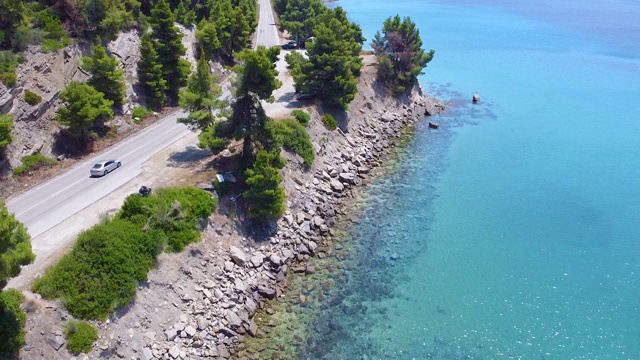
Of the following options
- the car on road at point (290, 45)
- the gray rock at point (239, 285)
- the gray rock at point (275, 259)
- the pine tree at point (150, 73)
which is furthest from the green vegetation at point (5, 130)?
the car on road at point (290, 45)

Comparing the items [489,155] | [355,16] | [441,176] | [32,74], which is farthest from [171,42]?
[355,16]

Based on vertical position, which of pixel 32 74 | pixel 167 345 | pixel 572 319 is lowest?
pixel 572 319

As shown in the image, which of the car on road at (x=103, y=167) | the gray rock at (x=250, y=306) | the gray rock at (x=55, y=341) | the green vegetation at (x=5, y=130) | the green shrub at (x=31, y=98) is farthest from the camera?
the green shrub at (x=31, y=98)

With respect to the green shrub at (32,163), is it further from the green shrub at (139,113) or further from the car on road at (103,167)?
the green shrub at (139,113)

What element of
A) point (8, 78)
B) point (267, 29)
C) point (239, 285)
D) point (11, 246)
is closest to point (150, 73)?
point (8, 78)

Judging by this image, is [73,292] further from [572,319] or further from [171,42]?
[171,42]

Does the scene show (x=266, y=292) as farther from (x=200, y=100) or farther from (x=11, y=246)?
(x=200, y=100)

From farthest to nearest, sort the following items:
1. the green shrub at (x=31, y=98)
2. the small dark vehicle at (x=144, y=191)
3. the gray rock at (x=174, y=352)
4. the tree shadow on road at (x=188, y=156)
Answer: the green shrub at (x=31, y=98) < the tree shadow on road at (x=188, y=156) < the small dark vehicle at (x=144, y=191) < the gray rock at (x=174, y=352)

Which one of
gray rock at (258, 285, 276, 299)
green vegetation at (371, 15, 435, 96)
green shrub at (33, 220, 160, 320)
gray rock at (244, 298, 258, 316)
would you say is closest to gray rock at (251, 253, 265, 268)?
gray rock at (258, 285, 276, 299)
